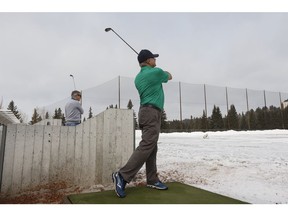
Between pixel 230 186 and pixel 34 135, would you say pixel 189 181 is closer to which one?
pixel 230 186

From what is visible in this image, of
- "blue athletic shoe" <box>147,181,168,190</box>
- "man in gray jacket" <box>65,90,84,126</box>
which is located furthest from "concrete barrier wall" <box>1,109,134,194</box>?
"blue athletic shoe" <box>147,181,168,190</box>

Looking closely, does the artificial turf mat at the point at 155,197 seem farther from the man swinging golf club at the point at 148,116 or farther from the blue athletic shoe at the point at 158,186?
the man swinging golf club at the point at 148,116

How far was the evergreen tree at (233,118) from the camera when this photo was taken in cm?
2454

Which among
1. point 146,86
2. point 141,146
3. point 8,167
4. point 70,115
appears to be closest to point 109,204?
point 141,146

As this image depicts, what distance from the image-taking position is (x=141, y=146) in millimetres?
2479

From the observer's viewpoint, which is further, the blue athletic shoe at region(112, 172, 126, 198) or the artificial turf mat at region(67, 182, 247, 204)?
the blue athletic shoe at region(112, 172, 126, 198)

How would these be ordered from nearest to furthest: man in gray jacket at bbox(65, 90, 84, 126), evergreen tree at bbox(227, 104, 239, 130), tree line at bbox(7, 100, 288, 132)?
1. man in gray jacket at bbox(65, 90, 84, 126)
2. tree line at bbox(7, 100, 288, 132)
3. evergreen tree at bbox(227, 104, 239, 130)

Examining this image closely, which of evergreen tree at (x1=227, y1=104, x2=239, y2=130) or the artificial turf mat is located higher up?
evergreen tree at (x1=227, y1=104, x2=239, y2=130)

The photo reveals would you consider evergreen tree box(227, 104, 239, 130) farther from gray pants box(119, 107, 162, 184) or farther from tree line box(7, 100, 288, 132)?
gray pants box(119, 107, 162, 184)

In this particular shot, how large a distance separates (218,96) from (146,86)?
22.9 metres

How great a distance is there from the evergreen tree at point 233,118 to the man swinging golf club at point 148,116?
23110mm

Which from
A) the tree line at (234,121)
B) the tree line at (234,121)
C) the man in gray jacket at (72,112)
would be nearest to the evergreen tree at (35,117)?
the tree line at (234,121)

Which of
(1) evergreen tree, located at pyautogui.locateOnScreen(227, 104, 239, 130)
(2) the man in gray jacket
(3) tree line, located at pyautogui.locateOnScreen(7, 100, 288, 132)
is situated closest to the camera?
(2) the man in gray jacket

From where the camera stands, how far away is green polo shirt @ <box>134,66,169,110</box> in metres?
2.66
